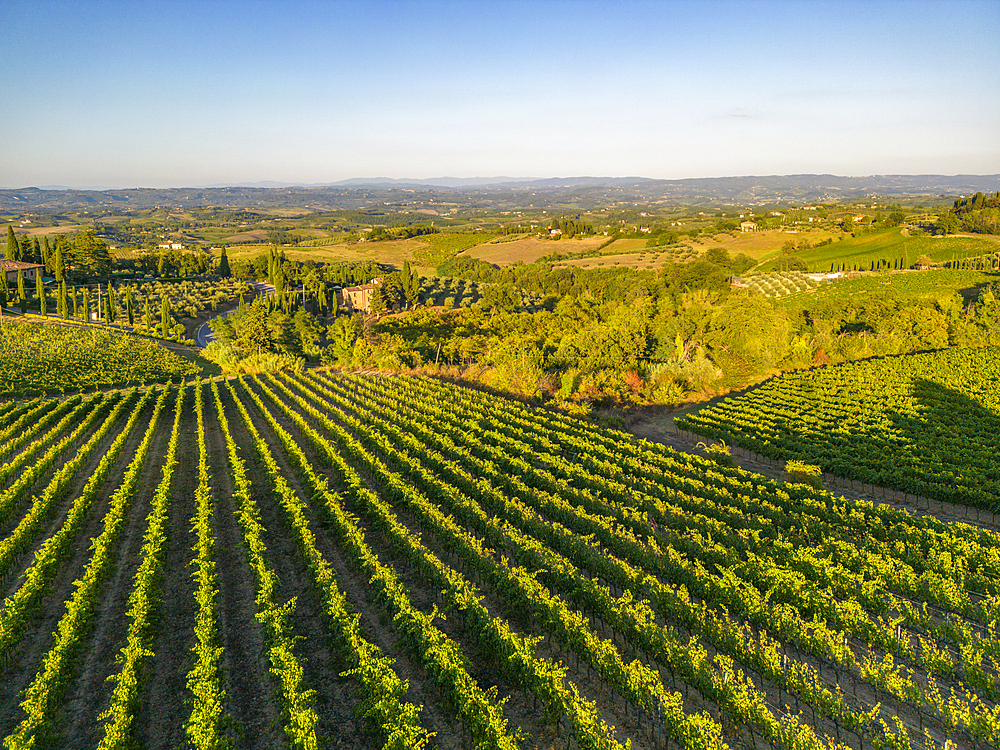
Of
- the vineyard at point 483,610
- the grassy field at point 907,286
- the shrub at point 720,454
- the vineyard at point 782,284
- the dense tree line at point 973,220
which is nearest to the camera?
the vineyard at point 483,610

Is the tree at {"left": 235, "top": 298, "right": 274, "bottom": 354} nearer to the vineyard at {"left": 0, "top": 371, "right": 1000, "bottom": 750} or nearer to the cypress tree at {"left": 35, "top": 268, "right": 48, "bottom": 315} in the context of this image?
the cypress tree at {"left": 35, "top": 268, "right": 48, "bottom": 315}

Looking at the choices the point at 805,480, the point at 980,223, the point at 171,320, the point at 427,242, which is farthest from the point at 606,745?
the point at 427,242

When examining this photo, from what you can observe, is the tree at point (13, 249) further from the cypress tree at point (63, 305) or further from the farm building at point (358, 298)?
the farm building at point (358, 298)

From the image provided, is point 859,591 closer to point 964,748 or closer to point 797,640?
point 797,640

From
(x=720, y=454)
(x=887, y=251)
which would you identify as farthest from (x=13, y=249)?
(x=887, y=251)

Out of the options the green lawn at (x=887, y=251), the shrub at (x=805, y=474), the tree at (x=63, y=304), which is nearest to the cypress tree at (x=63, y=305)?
the tree at (x=63, y=304)

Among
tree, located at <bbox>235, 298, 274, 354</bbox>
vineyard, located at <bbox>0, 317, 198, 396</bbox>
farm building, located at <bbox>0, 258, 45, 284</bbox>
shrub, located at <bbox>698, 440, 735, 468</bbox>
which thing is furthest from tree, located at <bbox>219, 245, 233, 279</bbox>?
shrub, located at <bbox>698, 440, 735, 468</bbox>
